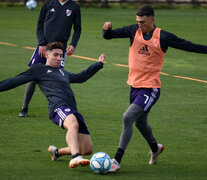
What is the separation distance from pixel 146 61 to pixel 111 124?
8.34ft

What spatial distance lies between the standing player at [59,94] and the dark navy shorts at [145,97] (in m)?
0.63

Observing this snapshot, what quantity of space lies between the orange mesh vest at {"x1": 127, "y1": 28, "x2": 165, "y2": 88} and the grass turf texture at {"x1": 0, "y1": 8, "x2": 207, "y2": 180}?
114cm

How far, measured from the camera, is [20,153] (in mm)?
7879

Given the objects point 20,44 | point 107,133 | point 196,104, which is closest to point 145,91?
→ point 107,133

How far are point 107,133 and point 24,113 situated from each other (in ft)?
6.29

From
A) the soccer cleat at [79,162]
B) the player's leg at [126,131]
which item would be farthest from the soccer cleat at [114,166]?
the soccer cleat at [79,162]

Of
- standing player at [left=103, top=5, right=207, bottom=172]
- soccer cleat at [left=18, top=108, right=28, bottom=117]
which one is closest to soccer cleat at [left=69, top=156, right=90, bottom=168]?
standing player at [left=103, top=5, right=207, bottom=172]

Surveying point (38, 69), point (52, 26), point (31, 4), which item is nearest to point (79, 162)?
point (38, 69)

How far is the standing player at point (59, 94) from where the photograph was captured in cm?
715

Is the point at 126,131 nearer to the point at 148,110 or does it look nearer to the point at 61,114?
the point at 148,110

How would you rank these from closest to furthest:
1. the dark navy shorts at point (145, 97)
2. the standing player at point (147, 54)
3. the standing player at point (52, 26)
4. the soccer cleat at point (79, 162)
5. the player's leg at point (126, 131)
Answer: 1. the soccer cleat at point (79, 162)
2. the player's leg at point (126, 131)
3. the dark navy shorts at point (145, 97)
4. the standing player at point (147, 54)
5. the standing player at point (52, 26)

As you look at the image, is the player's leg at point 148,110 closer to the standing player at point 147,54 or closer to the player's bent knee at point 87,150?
the standing player at point 147,54

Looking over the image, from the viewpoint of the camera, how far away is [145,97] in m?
7.36

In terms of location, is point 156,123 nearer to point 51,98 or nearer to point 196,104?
point 196,104
